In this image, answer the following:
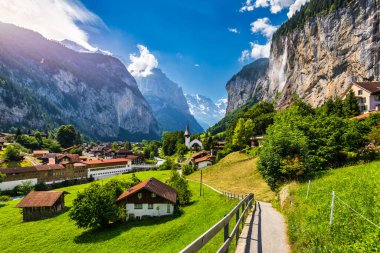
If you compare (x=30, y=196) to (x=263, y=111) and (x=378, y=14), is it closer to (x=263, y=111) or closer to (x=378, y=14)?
(x=263, y=111)

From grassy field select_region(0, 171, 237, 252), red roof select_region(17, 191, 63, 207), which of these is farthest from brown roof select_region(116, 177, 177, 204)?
red roof select_region(17, 191, 63, 207)

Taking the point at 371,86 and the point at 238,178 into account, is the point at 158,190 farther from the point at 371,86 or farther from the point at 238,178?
the point at 371,86

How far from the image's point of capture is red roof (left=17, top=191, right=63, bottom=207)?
4550 cm

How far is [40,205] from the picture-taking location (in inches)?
1791

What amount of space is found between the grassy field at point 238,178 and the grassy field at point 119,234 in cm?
928

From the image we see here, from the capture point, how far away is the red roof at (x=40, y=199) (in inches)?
1791

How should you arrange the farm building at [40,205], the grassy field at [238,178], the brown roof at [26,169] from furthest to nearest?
the brown roof at [26,169]
the farm building at [40,205]
the grassy field at [238,178]

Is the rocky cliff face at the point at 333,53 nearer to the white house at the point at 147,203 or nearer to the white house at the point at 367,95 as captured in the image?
the white house at the point at 367,95

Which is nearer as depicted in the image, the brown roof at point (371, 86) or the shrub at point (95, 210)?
the shrub at point (95, 210)

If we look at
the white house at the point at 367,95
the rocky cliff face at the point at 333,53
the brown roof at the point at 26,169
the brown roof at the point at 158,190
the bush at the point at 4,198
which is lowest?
the bush at the point at 4,198

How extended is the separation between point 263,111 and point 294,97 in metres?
54.7

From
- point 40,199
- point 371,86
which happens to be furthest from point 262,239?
point 371,86

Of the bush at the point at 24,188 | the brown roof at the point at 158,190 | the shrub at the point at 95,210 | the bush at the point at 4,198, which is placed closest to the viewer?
the shrub at the point at 95,210

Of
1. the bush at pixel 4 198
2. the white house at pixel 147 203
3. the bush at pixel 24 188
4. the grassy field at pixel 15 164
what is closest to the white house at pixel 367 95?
the white house at pixel 147 203
